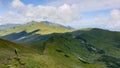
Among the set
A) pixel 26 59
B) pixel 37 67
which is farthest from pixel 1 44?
pixel 37 67

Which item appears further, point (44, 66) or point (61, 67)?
point (61, 67)

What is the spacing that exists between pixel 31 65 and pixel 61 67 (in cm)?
2406

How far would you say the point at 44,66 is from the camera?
394 ft

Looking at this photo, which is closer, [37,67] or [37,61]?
[37,67]

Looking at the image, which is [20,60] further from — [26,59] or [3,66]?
[3,66]

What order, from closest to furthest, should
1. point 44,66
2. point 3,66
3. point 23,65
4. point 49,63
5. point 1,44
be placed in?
point 3,66 < point 23,65 < point 44,66 < point 49,63 < point 1,44

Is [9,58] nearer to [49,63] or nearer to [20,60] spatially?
[20,60]

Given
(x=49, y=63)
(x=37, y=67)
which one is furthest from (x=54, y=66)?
(x=37, y=67)

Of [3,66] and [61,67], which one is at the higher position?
[3,66]

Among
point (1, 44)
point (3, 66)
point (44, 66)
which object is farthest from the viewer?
point (1, 44)

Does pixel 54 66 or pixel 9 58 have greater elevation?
pixel 9 58

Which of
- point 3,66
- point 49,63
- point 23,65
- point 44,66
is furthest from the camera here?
point 49,63

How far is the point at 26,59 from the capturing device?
395ft

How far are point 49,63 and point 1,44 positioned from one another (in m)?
40.4
